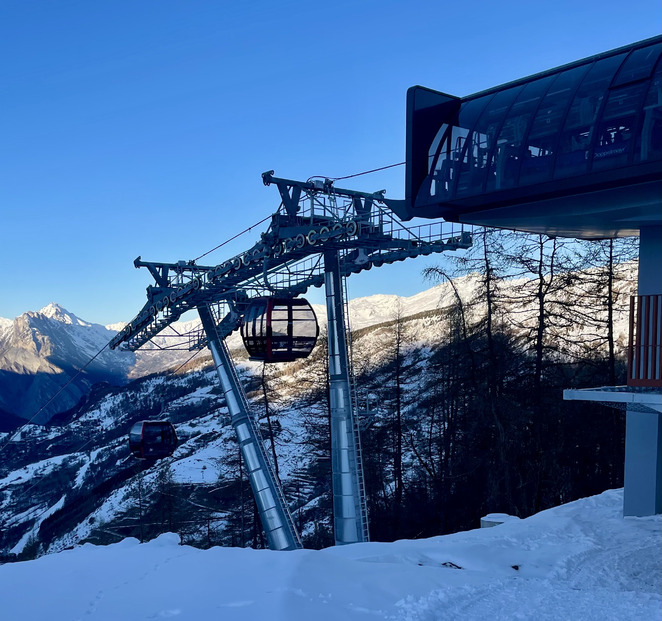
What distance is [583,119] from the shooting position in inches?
512

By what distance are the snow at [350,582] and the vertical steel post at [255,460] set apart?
36.6 feet

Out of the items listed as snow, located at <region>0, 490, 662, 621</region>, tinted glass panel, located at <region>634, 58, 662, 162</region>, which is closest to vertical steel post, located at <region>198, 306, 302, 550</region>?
snow, located at <region>0, 490, 662, 621</region>

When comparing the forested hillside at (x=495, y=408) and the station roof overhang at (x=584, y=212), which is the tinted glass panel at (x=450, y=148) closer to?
the station roof overhang at (x=584, y=212)

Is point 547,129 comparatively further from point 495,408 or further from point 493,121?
point 495,408

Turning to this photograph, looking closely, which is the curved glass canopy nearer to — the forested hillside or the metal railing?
the metal railing

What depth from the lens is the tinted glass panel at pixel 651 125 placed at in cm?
1194

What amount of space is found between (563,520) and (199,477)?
217ft

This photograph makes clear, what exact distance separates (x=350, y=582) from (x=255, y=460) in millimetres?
15407

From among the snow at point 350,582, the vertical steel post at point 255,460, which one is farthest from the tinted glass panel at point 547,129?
the vertical steel post at point 255,460

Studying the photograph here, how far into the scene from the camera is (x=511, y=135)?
1409 centimetres

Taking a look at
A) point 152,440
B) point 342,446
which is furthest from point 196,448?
point 342,446

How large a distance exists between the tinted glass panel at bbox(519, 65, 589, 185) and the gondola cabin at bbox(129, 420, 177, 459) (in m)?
22.3

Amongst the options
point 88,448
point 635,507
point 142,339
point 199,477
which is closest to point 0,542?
point 199,477

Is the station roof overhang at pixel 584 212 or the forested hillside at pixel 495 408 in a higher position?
the station roof overhang at pixel 584 212
